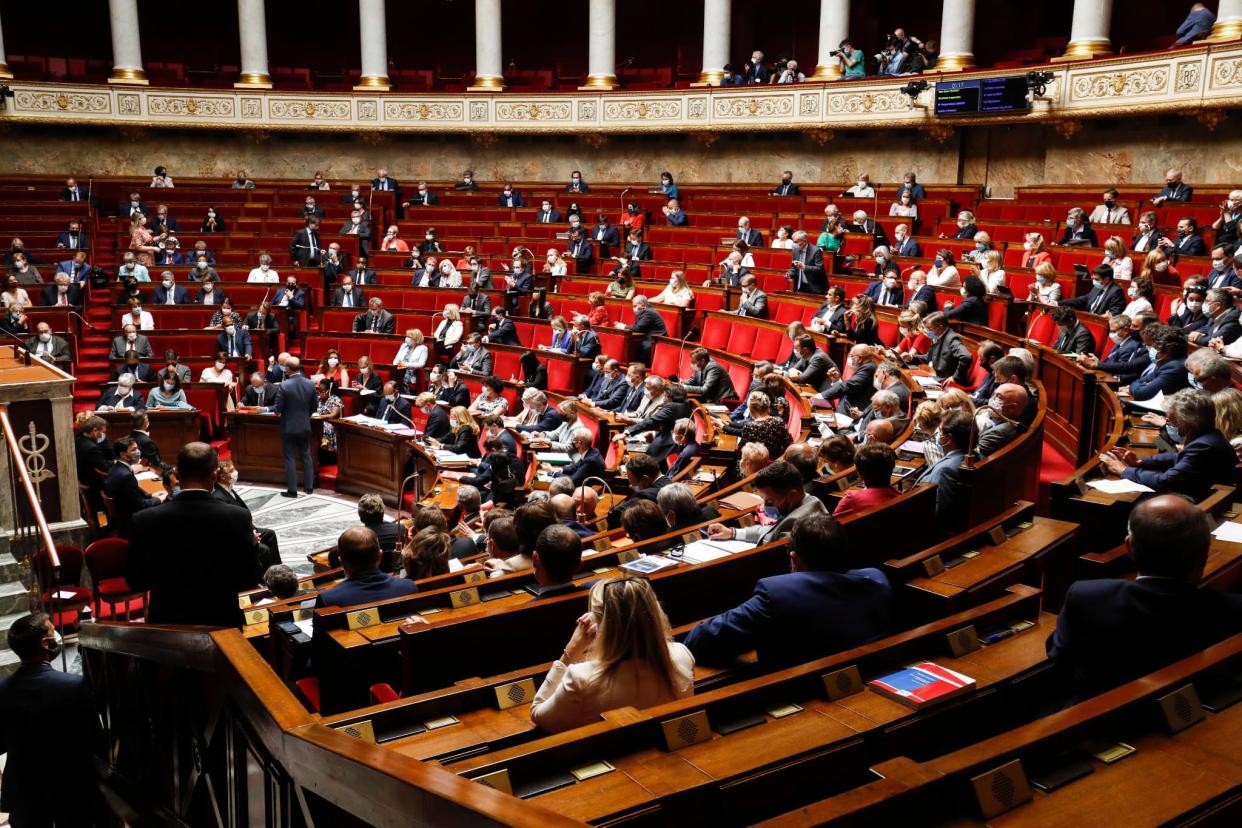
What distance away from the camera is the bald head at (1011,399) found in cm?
534

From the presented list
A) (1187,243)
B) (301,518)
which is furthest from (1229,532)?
(301,518)

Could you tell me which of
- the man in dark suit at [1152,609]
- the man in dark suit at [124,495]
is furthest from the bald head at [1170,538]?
the man in dark suit at [124,495]

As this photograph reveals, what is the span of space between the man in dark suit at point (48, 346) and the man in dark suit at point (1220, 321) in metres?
11.1

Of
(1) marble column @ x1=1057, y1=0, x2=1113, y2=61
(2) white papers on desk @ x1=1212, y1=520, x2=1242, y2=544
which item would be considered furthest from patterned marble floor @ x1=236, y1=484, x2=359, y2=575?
(1) marble column @ x1=1057, y1=0, x2=1113, y2=61

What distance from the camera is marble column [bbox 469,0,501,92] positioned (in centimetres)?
1945

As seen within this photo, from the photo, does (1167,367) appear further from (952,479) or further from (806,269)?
(806,269)

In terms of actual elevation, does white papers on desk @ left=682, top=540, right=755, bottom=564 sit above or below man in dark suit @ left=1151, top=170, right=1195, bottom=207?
below

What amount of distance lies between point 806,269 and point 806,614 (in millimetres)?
8723

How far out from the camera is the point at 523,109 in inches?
753

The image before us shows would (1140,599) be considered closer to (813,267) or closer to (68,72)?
(813,267)

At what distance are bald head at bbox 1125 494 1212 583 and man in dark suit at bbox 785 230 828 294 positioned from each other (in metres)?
9.01

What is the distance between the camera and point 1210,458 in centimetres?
416

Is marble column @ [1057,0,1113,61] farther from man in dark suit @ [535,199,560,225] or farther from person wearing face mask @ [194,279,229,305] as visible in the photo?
person wearing face mask @ [194,279,229,305]

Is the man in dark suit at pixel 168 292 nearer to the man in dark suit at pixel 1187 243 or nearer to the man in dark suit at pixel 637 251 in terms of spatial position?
the man in dark suit at pixel 637 251
